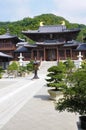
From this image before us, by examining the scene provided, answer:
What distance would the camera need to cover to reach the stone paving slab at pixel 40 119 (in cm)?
1027

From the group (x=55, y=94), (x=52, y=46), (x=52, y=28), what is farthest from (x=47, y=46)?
(x=55, y=94)

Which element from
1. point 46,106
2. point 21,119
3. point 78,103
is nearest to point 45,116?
point 21,119

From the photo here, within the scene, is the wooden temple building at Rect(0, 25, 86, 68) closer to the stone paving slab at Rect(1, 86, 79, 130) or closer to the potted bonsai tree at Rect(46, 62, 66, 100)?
the potted bonsai tree at Rect(46, 62, 66, 100)

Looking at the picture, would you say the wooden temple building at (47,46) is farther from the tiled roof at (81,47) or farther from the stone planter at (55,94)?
the stone planter at (55,94)

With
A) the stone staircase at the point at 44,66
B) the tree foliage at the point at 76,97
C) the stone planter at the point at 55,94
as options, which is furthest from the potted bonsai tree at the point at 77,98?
the stone staircase at the point at 44,66

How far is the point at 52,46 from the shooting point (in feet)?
183

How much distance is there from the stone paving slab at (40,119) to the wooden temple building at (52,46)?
41.3 m

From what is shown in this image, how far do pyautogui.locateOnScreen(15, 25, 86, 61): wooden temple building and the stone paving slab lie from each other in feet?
136

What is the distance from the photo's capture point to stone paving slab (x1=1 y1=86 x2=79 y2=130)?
10.3 meters

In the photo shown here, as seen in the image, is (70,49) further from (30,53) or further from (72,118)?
(72,118)

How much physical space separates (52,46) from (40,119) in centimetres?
4473

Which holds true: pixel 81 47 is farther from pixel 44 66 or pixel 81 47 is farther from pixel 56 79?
pixel 56 79

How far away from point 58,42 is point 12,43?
33.6 feet

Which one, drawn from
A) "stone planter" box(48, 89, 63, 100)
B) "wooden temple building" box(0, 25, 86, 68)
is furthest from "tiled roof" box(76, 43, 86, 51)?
"stone planter" box(48, 89, 63, 100)
